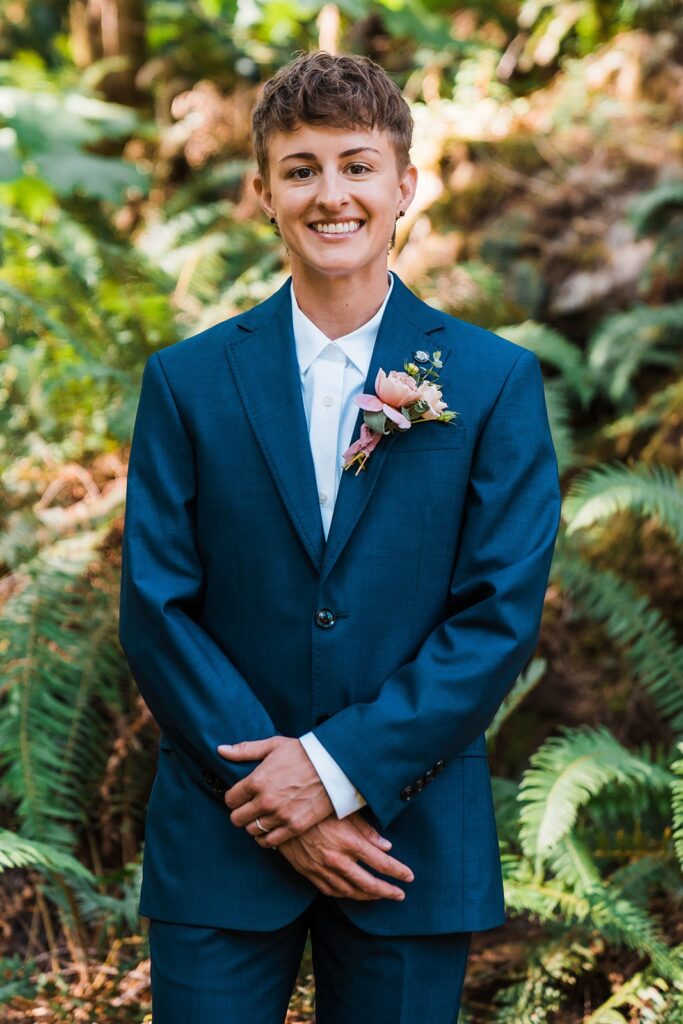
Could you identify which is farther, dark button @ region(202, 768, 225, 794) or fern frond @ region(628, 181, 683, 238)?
fern frond @ region(628, 181, 683, 238)

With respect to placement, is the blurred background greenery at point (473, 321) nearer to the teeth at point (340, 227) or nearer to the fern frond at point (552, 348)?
the fern frond at point (552, 348)

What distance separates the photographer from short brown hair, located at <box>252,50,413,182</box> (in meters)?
1.76

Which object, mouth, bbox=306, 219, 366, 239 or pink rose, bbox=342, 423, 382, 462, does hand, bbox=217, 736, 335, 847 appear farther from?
mouth, bbox=306, 219, 366, 239

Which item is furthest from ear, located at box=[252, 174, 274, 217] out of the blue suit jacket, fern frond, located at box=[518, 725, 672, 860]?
fern frond, located at box=[518, 725, 672, 860]

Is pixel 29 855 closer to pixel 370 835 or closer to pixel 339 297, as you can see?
pixel 370 835

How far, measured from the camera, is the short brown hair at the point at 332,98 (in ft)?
5.76

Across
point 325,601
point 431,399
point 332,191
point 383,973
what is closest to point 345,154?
point 332,191

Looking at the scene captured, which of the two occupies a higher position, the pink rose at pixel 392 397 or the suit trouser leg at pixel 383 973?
the pink rose at pixel 392 397

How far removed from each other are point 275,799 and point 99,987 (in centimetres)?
137

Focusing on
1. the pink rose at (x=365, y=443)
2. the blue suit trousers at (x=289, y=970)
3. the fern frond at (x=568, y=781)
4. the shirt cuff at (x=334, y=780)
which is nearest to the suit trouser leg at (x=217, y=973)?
the blue suit trousers at (x=289, y=970)

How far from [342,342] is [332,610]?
48 cm

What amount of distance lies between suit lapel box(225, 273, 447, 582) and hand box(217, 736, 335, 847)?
0.96 ft

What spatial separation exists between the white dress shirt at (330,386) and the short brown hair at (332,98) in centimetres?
30

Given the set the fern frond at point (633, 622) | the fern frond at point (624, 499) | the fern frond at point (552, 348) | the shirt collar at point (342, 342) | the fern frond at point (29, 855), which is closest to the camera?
the shirt collar at point (342, 342)
